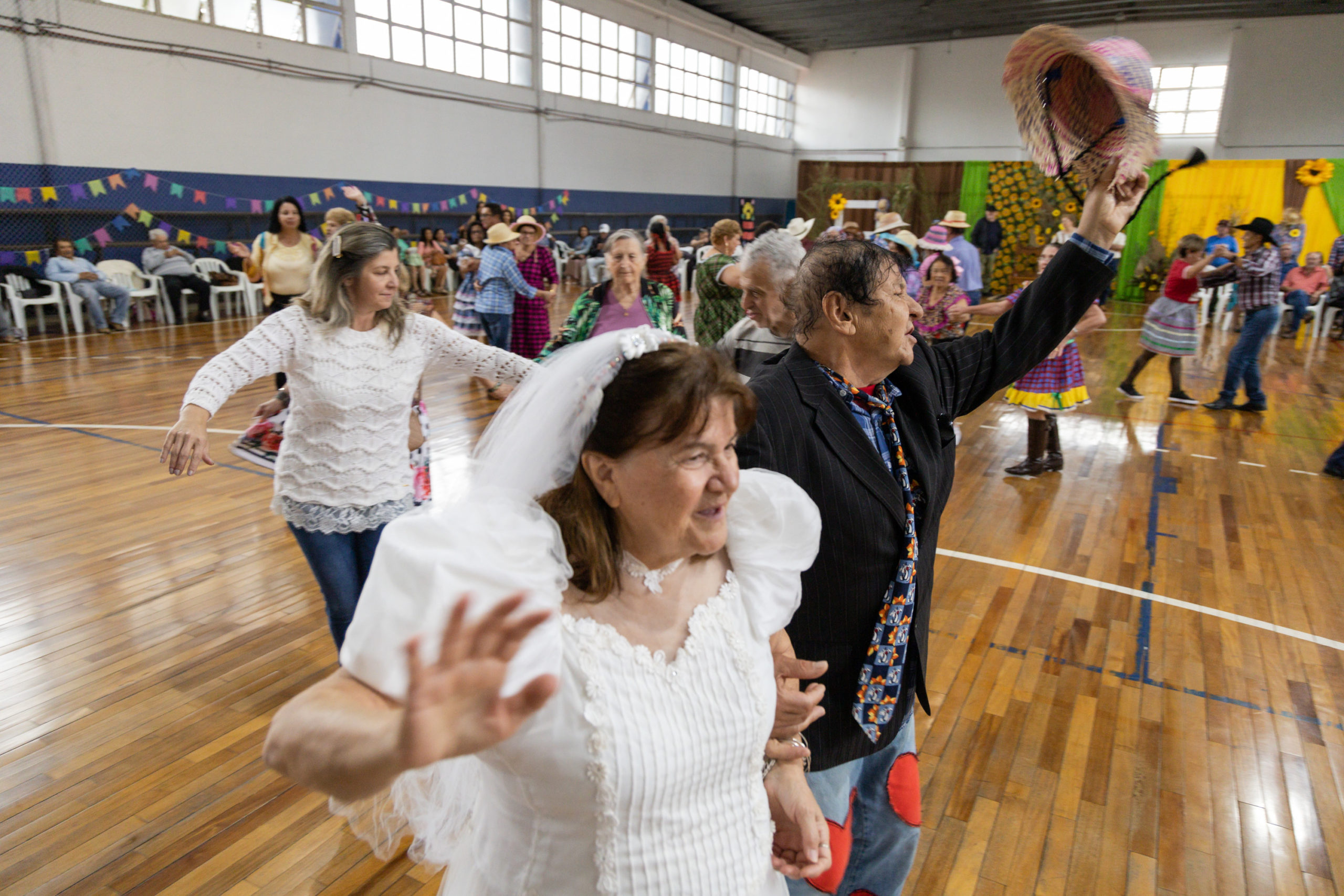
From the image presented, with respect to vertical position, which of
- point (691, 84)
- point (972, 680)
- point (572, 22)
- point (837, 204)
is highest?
point (572, 22)

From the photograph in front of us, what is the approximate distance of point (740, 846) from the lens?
3.70ft

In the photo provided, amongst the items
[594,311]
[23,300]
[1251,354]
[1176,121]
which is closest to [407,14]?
[23,300]

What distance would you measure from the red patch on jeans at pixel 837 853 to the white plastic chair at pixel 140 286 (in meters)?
11.4

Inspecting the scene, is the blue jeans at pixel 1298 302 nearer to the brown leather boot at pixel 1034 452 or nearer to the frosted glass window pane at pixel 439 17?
the brown leather boot at pixel 1034 452

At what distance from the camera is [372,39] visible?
1295 cm

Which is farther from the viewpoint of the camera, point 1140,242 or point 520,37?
point 1140,242

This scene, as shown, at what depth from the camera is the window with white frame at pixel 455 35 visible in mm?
12984

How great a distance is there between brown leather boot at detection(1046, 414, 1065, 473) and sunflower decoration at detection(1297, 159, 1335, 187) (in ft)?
49.5

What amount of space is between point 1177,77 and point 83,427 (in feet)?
71.5

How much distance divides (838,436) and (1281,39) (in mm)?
21891

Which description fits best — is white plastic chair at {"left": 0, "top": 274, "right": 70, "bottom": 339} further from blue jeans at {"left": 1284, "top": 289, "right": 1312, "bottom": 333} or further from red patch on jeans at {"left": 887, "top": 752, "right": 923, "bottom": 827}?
blue jeans at {"left": 1284, "top": 289, "right": 1312, "bottom": 333}

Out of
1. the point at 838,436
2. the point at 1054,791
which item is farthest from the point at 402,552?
the point at 1054,791

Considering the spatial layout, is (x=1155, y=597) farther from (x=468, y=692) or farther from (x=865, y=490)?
(x=468, y=692)

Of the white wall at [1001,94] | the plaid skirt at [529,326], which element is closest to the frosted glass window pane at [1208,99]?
the white wall at [1001,94]
